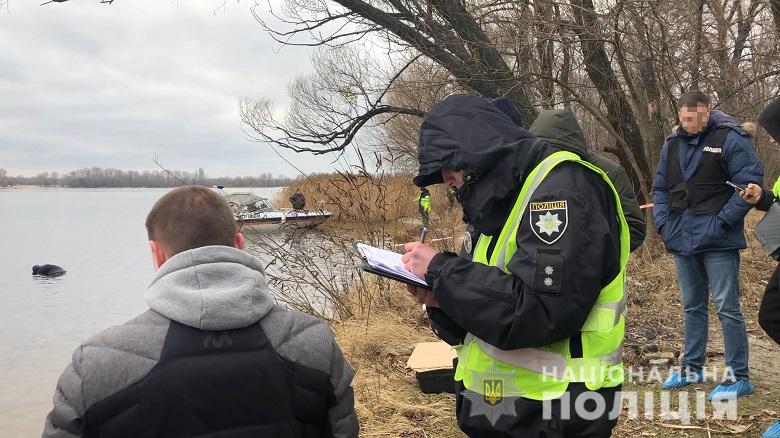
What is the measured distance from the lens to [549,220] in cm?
191

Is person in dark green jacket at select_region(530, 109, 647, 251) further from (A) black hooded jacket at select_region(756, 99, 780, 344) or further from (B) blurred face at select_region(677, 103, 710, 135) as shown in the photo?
(A) black hooded jacket at select_region(756, 99, 780, 344)

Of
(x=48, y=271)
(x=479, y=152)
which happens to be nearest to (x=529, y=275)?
(x=479, y=152)

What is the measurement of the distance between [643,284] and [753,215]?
6193 millimetres

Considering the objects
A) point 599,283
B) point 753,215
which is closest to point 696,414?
point 599,283

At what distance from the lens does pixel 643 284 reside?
324 inches

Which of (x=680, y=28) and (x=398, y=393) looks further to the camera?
(x=680, y=28)

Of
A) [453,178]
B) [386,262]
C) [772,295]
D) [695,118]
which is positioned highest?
[695,118]

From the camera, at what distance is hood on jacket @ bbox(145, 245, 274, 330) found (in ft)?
5.55

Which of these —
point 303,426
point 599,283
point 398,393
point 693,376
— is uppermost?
point 599,283

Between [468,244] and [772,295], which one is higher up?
[468,244]

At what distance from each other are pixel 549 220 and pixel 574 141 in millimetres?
1319

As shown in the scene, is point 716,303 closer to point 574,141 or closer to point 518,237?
point 574,141

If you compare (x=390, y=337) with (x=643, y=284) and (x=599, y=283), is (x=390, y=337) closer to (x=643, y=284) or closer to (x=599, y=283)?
(x=643, y=284)

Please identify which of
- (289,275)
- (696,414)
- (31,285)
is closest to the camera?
A: (696,414)
